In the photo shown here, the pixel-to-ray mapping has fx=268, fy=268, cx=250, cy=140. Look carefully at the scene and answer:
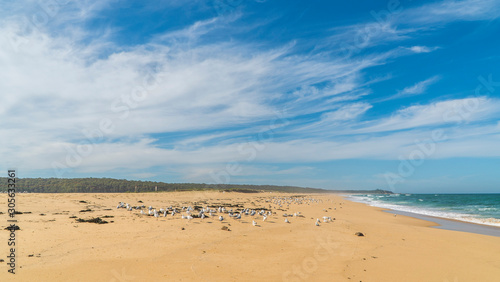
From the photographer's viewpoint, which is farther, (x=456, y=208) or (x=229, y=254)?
(x=456, y=208)

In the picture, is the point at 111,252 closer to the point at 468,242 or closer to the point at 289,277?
the point at 289,277

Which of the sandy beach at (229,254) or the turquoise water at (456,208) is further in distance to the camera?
the turquoise water at (456,208)

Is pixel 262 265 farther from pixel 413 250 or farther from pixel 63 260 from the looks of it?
pixel 413 250

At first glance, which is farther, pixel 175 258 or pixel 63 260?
pixel 175 258

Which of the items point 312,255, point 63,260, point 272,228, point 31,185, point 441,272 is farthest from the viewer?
point 31,185

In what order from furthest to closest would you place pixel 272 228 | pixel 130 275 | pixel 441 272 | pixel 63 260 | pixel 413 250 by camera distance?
pixel 272 228
pixel 413 250
pixel 441 272
pixel 63 260
pixel 130 275

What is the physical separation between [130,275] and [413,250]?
1072 centimetres

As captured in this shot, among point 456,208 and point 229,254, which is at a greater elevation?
point 229,254

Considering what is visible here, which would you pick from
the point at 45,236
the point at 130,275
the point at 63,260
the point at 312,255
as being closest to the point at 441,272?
the point at 312,255

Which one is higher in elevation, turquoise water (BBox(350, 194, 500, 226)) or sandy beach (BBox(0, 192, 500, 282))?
sandy beach (BBox(0, 192, 500, 282))

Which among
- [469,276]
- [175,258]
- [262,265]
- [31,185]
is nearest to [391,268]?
[469,276]

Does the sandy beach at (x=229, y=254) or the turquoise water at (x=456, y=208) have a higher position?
the sandy beach at (x=229, y=254)

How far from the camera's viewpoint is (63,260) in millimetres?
7828

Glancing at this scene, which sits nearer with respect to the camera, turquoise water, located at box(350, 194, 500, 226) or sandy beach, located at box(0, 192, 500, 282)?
sandy beach, located at box(0, 192, 500, 282)
